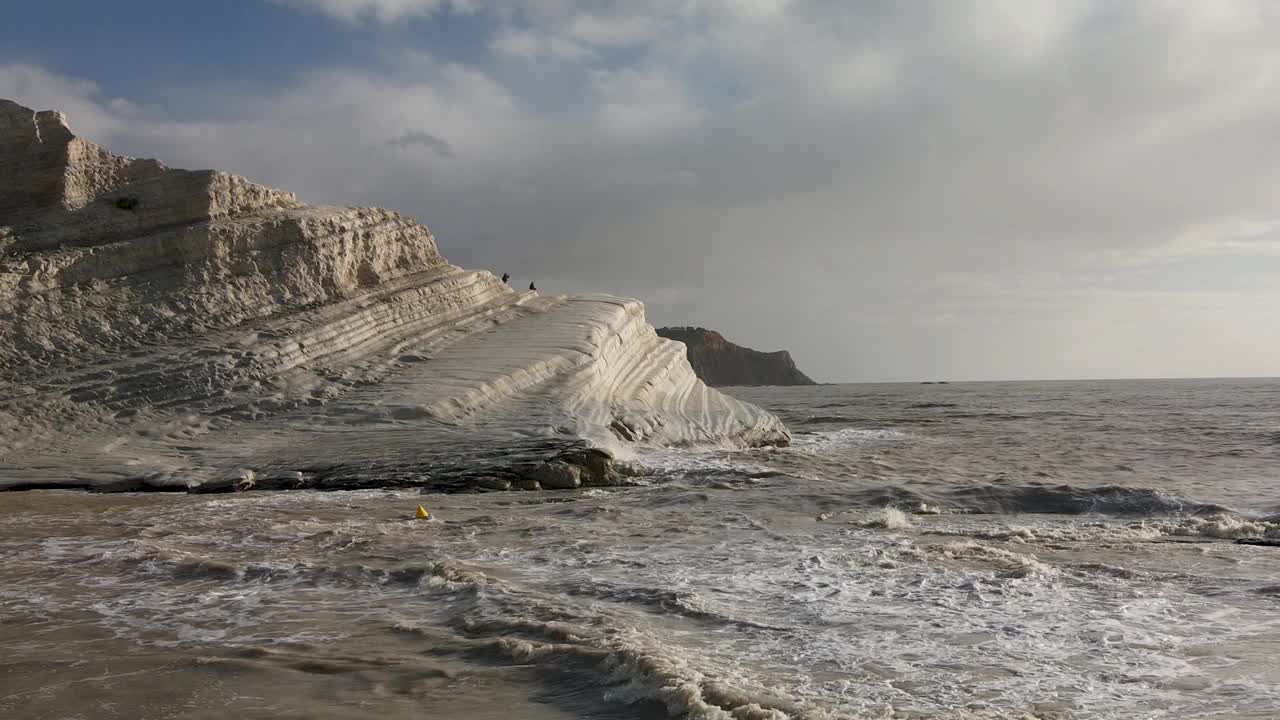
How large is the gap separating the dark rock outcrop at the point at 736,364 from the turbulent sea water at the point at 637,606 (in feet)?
378

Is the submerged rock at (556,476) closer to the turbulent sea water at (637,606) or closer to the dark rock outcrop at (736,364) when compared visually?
the turbulent sea water at (637,606)

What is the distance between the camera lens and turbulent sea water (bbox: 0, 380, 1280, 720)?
3.54m

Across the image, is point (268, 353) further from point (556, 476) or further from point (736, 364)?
point (736, 364)

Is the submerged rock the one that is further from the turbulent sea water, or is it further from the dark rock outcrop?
the dark rock outcrop

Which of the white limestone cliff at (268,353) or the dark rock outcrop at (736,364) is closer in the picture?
the white limestone cliff at (268,353)

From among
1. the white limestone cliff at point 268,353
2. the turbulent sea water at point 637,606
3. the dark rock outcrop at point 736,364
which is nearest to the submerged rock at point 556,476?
the white limestone cliff at point 268,353

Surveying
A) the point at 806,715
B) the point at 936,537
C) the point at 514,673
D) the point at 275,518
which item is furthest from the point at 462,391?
the point at 806,715

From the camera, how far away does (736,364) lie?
132 m

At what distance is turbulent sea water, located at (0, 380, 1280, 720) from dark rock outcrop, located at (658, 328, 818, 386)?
115m

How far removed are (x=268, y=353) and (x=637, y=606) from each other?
985cm

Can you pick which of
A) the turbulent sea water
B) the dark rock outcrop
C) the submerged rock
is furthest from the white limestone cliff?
the dark rock outcrop

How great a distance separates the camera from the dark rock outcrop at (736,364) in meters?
126

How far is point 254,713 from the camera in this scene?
3.31 metres

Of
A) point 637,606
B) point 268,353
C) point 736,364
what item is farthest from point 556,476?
point 736,364
